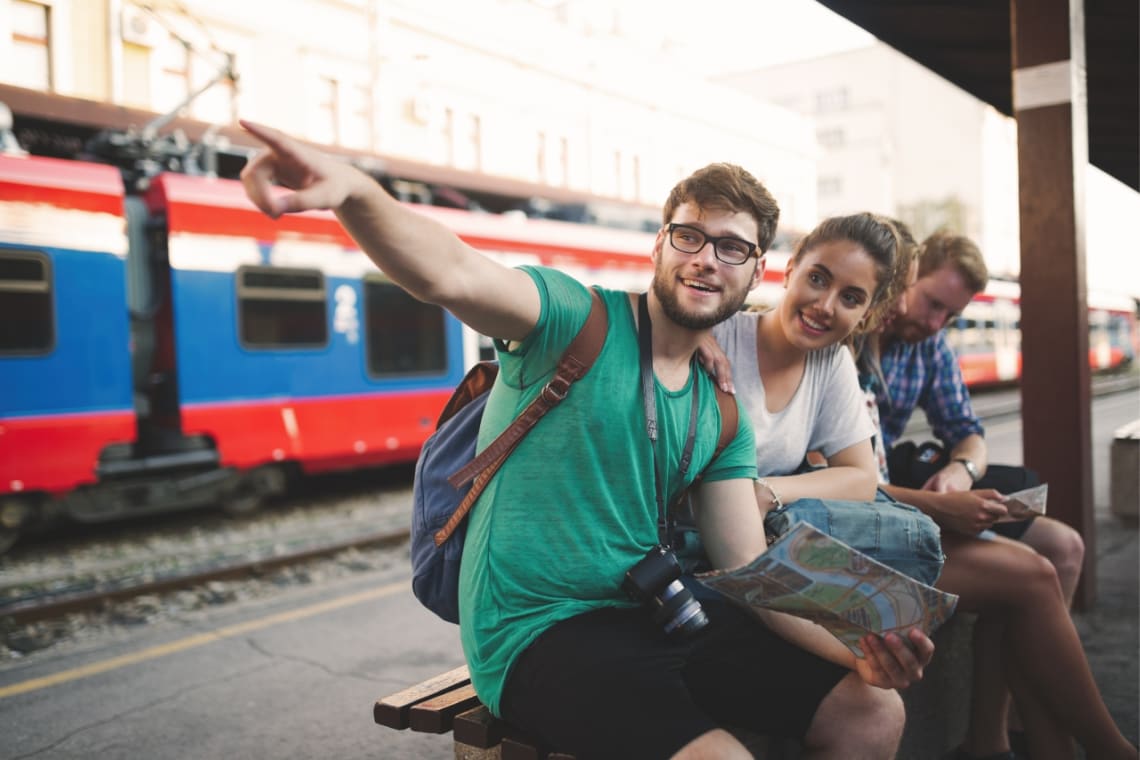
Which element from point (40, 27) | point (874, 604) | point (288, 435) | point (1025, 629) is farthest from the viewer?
point (40, 27)

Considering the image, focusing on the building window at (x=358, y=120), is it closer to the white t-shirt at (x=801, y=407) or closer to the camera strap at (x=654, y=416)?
the white t-shirt at (x=801, y=407)

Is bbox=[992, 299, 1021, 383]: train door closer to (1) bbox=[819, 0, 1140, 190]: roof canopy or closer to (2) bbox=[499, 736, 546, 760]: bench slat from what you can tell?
(1) bbox=[819, 0, 1140, 190]: roof canopy

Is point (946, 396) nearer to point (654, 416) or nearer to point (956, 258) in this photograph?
point (956, 258)

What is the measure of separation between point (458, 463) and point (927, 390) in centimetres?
222

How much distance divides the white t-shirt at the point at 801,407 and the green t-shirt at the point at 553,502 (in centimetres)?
72

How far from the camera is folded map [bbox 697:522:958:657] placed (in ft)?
5.45

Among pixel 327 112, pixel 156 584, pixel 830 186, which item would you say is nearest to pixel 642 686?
pixel 156 584

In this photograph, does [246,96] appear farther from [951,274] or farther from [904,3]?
[951,274]

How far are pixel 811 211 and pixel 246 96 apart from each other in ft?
102

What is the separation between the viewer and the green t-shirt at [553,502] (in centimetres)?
189

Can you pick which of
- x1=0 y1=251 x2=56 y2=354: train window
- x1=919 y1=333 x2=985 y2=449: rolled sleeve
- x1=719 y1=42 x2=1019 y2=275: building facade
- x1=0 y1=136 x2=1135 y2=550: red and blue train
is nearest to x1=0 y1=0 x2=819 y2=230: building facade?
x1=0 y1=136 x2=1135 y2=550: red and blue train

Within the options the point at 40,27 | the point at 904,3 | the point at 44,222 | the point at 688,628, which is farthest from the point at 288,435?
the point at 40,27

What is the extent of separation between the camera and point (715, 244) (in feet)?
6.72

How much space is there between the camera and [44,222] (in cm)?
749
